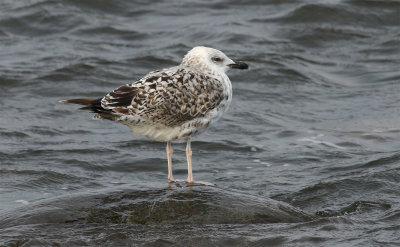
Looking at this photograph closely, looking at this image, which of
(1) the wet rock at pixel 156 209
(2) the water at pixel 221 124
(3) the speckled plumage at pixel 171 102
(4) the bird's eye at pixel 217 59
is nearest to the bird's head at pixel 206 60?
(4) the bird's eye at pixel 217 59

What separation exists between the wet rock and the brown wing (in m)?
0.78

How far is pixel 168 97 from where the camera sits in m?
7.75

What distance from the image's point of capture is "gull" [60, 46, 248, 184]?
7.47 meters

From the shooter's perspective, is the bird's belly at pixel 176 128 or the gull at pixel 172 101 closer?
the gull at pixel 172 101

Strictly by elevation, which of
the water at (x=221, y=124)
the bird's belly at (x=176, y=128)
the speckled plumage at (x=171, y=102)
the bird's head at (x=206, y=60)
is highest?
the bird's head at (x=206, y=60)

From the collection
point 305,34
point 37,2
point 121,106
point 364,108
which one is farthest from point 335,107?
point 37,2

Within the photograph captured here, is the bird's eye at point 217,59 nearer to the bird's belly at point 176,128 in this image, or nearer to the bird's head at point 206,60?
the bird's head at point 206,60

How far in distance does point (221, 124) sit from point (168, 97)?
14.9 ft

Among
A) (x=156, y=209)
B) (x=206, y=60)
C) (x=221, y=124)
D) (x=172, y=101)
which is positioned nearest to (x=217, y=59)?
(x=206, y=60)

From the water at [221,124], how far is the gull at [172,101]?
2.06 feet

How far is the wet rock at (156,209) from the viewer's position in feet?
23.0

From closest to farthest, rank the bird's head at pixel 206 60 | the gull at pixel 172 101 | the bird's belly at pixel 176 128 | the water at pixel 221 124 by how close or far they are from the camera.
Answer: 1. the water at pixel 221 124
2. the gull at pixel 172 101
3. the bird's belly at pixel 176 128
4. the bird's head at pixel 206 60

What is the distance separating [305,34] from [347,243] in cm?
1045

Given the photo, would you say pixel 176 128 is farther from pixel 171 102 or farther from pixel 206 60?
pixel 206 60
